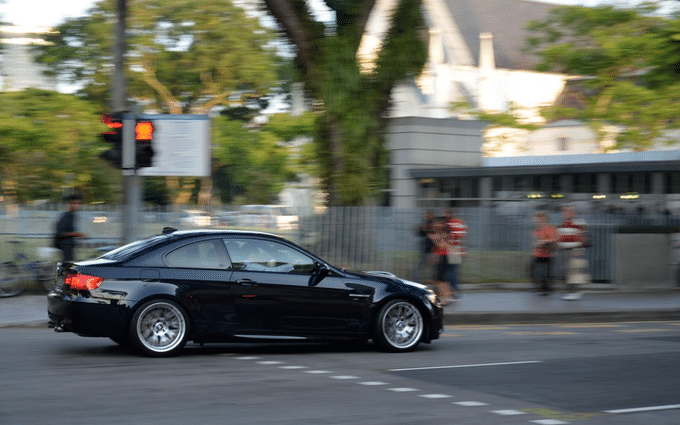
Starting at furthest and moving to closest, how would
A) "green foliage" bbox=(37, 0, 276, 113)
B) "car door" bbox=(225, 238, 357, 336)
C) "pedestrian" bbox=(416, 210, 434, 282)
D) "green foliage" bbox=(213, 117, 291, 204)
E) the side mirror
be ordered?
"green foliage" bbox=(213, 117, 291, 204) < "green foliage" bbox=(37, 0, 276, 113) < "pedestrian" bbox=(416, 210, 434, 282) < the side mirror < "car door" bbox=(225, 238, 357, 336)

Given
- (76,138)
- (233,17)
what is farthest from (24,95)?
(233,17)

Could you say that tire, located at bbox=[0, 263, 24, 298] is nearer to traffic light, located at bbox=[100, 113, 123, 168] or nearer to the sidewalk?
the sidewalk

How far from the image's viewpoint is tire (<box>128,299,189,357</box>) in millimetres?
10328

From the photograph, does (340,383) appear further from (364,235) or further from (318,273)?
Result: (364,235)

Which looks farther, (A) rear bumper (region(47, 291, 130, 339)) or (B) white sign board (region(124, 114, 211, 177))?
(B) white sign board (region(124, 114, 211, 177))

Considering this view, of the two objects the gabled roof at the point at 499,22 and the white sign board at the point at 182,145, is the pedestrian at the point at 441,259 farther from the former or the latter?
the gabled roof at the point at 499,22

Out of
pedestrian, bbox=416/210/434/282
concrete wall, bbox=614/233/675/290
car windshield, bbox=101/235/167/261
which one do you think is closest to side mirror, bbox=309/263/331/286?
car windshield, bbox=101/235/167/261

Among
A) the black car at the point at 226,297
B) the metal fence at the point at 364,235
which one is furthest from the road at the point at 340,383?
the metal fence at the point at 364,235

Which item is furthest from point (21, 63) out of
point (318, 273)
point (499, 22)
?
point (318, 273)

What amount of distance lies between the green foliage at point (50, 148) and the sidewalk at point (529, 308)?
1475 centimetres

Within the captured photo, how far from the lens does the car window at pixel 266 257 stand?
10.9m

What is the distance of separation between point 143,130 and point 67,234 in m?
3.84

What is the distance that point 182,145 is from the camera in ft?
53.9

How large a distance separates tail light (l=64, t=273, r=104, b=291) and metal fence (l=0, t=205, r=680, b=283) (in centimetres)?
963
